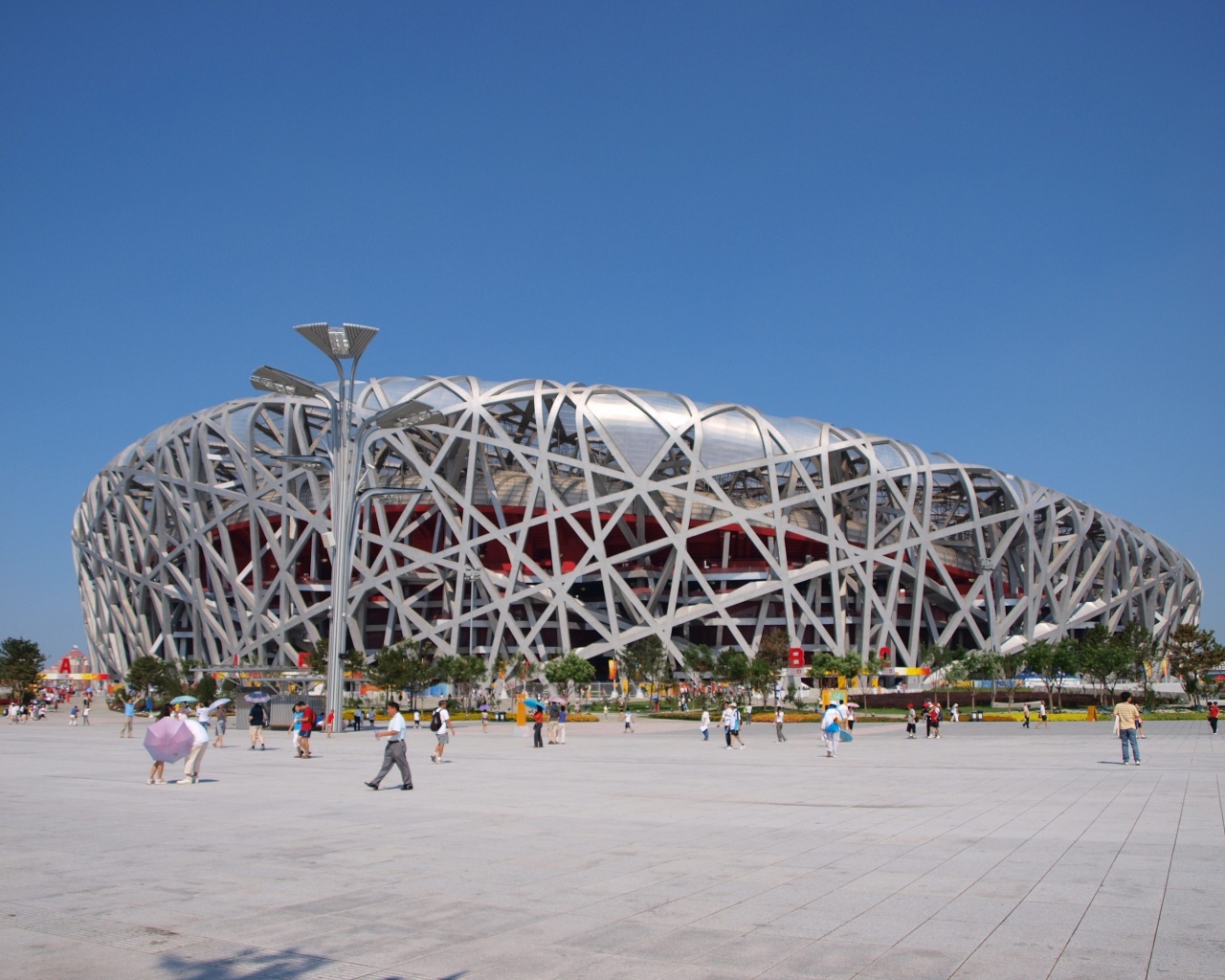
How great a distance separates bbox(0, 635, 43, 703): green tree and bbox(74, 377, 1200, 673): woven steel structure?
8.47 metres

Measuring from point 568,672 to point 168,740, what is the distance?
3818cm

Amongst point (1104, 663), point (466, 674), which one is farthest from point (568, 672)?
point (1104, 663)

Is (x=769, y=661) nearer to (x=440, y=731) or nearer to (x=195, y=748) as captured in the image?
(x=440, y=731)

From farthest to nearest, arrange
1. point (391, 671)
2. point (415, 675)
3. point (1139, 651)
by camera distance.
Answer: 1. point (1139, 651)
2. point (415, 675)
3. point (391, 671)

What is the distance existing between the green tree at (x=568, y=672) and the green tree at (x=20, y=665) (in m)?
31.9

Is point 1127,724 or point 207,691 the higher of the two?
point 1127,724

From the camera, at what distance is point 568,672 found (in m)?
54.8

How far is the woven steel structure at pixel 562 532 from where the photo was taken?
208 feet

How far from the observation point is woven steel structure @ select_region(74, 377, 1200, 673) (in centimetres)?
6347

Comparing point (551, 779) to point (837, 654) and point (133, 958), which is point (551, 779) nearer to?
point (133, 958)

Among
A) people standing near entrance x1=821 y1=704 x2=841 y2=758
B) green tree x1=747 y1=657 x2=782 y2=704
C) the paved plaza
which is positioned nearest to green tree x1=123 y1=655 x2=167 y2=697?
green tree x1=747 y1=657 x2=782 y2=704

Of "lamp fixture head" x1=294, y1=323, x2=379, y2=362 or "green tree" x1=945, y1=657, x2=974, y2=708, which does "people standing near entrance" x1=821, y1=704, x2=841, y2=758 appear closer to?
"lamp fixture head" x1=294, y1=323, x2=379, y2=362

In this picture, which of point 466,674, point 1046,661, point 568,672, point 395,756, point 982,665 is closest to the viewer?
point 395,756

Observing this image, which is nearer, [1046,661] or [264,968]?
[264,968]
